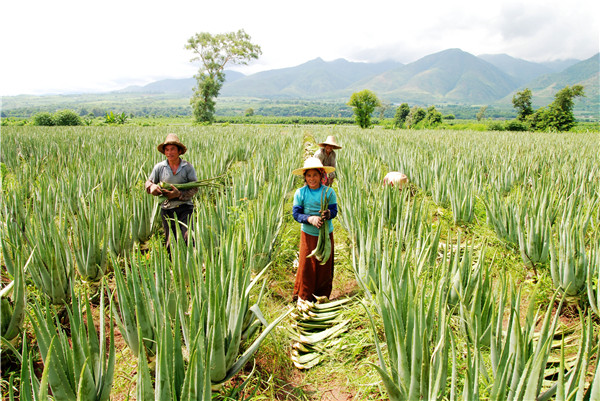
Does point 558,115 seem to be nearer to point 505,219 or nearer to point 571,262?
point 505,219

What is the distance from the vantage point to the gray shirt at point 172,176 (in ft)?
11.0

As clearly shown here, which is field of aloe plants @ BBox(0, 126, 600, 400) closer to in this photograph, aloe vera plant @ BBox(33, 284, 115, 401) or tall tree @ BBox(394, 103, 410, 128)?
aloe vera plant @ BBox(33, 284, 115, 401)

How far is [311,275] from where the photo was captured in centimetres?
278

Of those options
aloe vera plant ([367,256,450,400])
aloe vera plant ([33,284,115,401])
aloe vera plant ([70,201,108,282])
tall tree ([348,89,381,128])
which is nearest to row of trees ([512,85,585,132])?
tall tree ([348,89,381,128])

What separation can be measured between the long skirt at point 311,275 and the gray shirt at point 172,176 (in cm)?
143

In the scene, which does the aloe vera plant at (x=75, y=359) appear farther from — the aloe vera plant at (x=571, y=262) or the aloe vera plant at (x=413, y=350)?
the aloe vera plant at (x=571, y=262)

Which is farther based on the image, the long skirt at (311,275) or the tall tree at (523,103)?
the tall tree at (523,103)

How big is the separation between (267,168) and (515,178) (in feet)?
14.1

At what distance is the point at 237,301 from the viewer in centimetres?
167

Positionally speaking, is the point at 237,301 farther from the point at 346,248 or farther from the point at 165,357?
the point at 346,248

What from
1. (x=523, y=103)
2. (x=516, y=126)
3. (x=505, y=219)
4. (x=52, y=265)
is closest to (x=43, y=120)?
(x=52, y=265)

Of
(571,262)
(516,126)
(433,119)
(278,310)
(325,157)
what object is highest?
(433,119)

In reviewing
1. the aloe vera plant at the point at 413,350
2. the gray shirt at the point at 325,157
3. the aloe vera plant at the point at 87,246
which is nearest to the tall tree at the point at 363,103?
the gray shirt at the point at 325,157

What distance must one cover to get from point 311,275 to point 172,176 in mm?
1760
